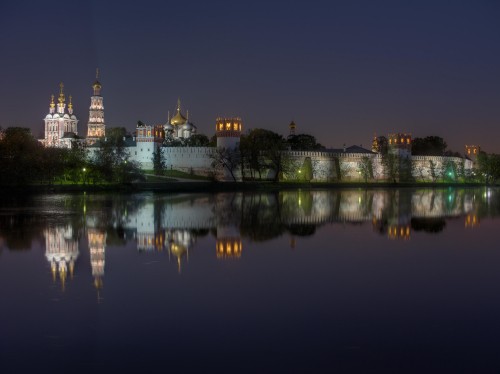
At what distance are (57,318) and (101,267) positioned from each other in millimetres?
3340

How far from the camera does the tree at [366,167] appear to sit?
64312 millimetres

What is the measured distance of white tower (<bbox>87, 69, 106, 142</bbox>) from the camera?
7928 cm

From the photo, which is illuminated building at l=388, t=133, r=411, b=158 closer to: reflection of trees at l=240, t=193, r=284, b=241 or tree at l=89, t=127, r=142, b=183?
tree at l=89, t=127, r=142, b=183

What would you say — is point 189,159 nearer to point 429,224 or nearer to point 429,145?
point 429,145

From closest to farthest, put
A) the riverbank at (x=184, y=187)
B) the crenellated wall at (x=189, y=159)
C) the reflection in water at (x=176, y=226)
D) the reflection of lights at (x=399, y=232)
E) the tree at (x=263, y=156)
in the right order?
the reflection in water at (x=176, y=226), the reflection of lights at (x=399, y=232), the riverbank at (x=184, y=187), the tree at (x=263, y=156), the crenellated wall at (x=189, y=159)

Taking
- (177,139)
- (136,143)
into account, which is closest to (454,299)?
(136,143)

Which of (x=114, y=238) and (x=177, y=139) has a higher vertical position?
(x=177, y=139)

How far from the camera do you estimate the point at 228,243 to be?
13.9 m

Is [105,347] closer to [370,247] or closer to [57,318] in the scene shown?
[57,318]

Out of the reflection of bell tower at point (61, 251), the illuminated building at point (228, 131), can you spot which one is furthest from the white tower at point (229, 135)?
the reflection of bell tower at point (61, 251)

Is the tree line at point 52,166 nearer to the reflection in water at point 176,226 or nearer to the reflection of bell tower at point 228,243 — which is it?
the reflection in water at point 176,226

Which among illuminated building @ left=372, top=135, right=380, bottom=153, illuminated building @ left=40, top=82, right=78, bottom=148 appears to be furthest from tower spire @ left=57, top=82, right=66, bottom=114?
illuminated building @ left=372, top=135, right=380, bottom=153

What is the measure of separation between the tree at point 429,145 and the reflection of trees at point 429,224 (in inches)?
2655

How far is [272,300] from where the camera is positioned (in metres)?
8.16
